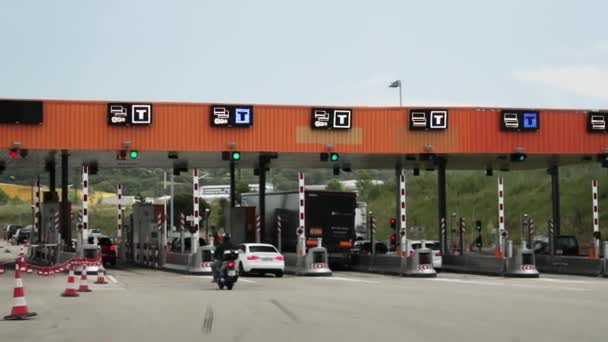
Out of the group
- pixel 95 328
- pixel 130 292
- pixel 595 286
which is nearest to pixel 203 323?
pixel 95 328

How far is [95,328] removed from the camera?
1523 cm

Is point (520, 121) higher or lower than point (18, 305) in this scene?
higher

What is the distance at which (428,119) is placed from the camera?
1550 inches

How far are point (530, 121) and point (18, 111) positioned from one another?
19.9 metres

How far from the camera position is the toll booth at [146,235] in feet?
146

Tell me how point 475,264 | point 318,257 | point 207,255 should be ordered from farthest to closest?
point 475,264
point 318,257
point 207,255

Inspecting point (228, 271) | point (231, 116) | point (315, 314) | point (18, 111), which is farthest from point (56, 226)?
point (315, 314)

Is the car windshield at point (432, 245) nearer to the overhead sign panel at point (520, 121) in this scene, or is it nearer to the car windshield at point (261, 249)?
the overhead sign panel at point (520, 121)

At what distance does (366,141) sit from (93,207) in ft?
298

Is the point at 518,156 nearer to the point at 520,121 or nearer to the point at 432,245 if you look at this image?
the point at 520,121

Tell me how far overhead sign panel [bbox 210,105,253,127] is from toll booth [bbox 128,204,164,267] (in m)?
7.87

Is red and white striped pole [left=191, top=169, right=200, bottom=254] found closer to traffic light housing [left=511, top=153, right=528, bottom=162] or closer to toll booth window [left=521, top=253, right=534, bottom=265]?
toll booth window [left=521, top=253, right=534, bottom=265]

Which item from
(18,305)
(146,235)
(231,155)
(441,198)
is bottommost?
(18,305)

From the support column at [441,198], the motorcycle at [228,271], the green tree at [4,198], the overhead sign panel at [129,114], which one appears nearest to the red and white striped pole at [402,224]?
the support column at [441,198]
